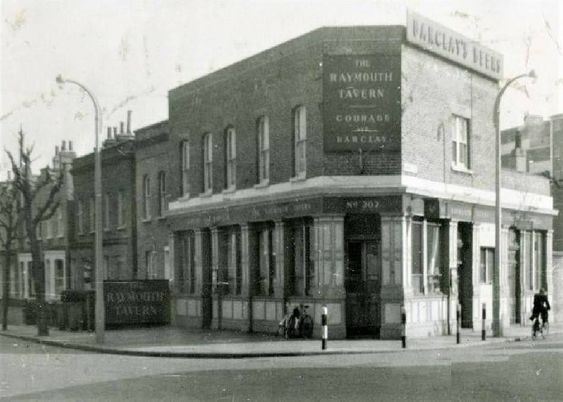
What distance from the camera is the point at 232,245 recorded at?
26.9 m

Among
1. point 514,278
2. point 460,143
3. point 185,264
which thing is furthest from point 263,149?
point 514,278

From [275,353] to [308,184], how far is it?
5.76m

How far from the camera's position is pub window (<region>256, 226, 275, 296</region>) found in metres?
24.7

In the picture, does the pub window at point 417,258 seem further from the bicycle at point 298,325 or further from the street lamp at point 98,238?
the street lamp at point 98,238

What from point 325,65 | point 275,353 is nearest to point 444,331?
point 275,353

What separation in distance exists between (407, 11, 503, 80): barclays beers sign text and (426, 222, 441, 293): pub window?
532 cm

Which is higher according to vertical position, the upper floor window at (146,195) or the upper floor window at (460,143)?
the upper floor window at (460,143)

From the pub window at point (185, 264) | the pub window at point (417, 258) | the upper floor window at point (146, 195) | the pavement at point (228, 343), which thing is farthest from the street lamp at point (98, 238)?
the upper floor window at point (146, 195)

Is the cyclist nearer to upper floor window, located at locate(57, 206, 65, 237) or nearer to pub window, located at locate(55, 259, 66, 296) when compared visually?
pub window, located at locate(55, 259, 66, 296)

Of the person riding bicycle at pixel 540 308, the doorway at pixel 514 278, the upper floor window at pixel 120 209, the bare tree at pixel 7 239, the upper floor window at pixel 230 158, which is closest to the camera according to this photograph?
the person riding bicycle at pixel 540 308

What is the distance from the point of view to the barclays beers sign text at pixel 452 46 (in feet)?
72.4

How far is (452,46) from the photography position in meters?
24.0

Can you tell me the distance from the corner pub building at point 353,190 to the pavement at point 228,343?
3.37 feet

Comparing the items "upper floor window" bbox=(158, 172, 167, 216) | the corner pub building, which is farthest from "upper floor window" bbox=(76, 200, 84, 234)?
the corner pub building
